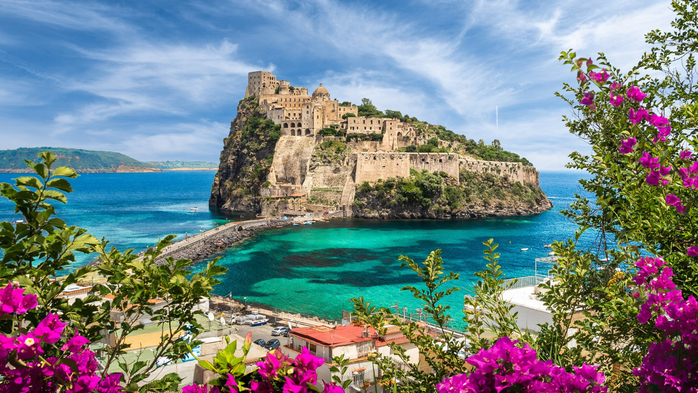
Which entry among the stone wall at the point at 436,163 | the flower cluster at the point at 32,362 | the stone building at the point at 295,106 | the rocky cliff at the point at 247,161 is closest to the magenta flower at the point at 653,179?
the flower cluster at the point at 32,362

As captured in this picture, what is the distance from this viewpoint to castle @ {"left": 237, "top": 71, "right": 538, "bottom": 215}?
218 ft

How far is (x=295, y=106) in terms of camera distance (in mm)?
75938

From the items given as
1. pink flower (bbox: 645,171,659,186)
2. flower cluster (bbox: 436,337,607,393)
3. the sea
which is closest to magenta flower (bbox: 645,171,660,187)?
pink flower (bbox: 645,171,659,186)

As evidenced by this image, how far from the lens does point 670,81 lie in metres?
5.02

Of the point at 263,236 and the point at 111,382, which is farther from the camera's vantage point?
the point at 263,236

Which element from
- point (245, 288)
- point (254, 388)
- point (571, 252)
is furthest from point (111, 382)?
point (245, 288)

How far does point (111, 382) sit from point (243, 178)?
74.2 metres

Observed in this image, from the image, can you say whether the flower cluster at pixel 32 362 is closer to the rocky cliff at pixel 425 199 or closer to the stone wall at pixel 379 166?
the rocky cliff at pixel 425 199

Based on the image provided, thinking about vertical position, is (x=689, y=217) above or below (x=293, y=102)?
below

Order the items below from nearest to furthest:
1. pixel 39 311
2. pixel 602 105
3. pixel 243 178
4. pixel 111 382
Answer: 1. pixel 111 382
2. pixel 39 311
3. pixel 602 105
4. pixel 243 178

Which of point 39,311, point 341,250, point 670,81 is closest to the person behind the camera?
point 39,311

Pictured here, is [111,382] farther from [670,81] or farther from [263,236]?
[263,236]

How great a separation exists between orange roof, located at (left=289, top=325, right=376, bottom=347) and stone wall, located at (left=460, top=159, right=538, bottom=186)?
62.5 metres

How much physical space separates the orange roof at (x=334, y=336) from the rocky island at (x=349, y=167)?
52268 mm
